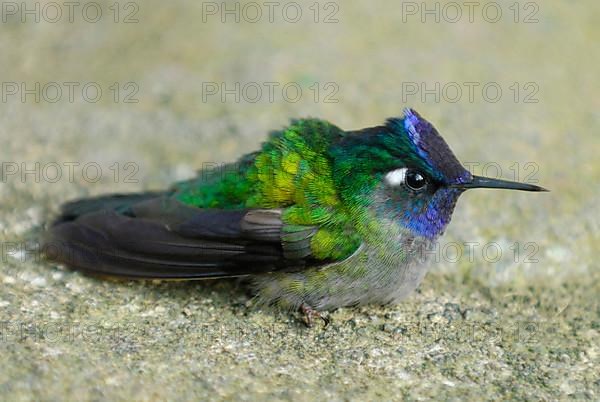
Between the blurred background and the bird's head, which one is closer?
the blurred background

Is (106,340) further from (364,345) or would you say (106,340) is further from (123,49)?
(123,49)

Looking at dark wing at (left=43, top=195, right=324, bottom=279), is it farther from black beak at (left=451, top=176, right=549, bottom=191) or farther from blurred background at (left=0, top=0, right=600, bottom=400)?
black beak at (left=451, top=176, right=549, bottom=191)

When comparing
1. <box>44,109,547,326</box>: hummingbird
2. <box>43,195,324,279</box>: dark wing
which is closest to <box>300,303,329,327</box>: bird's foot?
<box>44,109,547,326</box>: hummingbird

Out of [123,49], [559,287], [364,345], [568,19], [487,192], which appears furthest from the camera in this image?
[568,19]

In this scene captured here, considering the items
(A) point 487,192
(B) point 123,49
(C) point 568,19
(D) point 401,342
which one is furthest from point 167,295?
(C) point 568,19

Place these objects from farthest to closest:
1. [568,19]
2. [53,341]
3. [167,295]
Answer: [568,19]
[167,295]
[53,341]

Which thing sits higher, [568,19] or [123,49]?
[568,19]

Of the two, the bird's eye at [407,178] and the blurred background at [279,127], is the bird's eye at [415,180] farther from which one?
the blurred background at [279,127]
